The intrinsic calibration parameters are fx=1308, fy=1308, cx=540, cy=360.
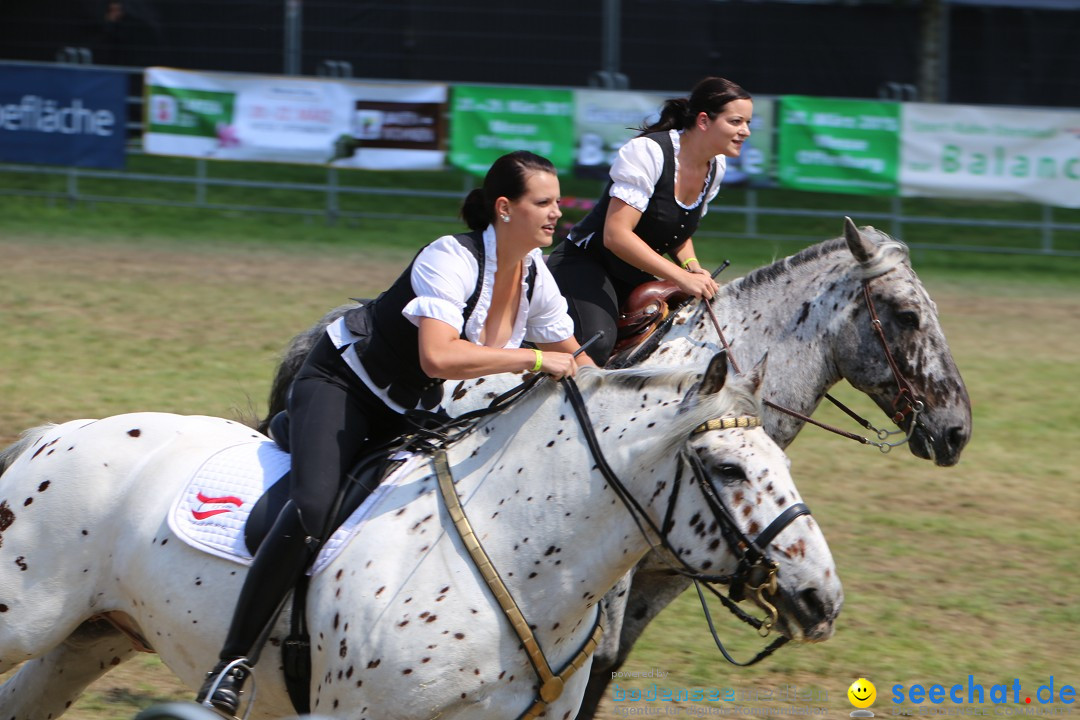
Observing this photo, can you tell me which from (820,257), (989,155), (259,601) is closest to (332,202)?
(989,155)

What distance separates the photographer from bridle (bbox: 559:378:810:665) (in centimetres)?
311

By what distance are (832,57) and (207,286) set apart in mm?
9408

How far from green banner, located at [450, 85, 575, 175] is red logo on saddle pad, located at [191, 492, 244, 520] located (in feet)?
38.2

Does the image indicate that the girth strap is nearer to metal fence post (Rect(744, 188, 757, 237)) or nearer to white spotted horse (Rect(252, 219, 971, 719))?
white spotted horse (Rect(252, 219, 971, 719))

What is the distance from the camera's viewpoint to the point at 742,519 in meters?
3.14

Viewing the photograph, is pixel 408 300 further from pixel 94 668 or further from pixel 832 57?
pixel 832 57

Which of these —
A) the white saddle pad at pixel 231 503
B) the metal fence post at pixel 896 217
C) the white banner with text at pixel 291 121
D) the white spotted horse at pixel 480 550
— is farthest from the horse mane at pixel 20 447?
the metal fence post at pixel 896 217

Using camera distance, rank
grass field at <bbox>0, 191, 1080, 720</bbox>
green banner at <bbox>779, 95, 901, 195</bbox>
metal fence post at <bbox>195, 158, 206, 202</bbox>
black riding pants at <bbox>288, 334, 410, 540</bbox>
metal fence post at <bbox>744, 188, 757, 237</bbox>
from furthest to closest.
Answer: metal fence post at <bbox>195, 158, 206, 202</bbox>
metal fence post at <bbox>744, 188, 757, 237</bbox>
green banner at <bbox>779, 95, 901, 195</bbox>
grass field at <bbox>0, 191, 1080, 720</bbox>
black riding pants at <bbox>288, 334, 410, 540</bbox>

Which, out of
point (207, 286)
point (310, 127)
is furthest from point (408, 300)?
point (310, 127)

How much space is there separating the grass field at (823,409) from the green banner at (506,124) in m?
1.16

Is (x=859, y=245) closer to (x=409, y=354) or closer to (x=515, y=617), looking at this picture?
(x=409, y=354)

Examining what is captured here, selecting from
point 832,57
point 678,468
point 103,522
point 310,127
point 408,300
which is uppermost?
point 832,57

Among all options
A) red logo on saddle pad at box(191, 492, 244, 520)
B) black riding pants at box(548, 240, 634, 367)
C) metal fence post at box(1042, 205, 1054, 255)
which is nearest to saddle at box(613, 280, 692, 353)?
black riding pants at box(548, 240, 634, 367)

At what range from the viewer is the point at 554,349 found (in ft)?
13.1
